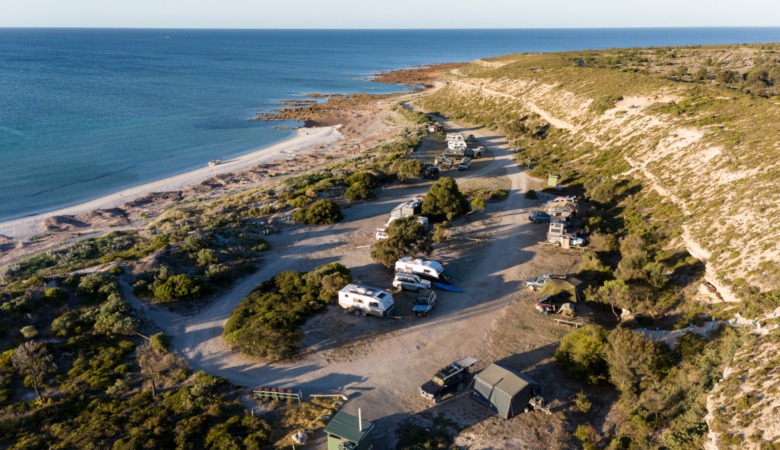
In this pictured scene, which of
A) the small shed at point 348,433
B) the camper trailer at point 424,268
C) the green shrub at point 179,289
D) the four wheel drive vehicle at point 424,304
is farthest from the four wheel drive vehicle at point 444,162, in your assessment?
the small shed at point 348,433

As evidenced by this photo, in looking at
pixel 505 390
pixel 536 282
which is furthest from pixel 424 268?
pixel 505 390

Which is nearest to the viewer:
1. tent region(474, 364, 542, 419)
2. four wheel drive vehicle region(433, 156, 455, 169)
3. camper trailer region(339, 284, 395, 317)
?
tent region(474, 364, 542, 419)

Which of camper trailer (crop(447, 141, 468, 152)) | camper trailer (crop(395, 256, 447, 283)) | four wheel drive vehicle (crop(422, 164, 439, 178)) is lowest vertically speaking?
camper trailer (crop(395, 256, 447, 283))

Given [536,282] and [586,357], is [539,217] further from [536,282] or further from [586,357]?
[586,357]

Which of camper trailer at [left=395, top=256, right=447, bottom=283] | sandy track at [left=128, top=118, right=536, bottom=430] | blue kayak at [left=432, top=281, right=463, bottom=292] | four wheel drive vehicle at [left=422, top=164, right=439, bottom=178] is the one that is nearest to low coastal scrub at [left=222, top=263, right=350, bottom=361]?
sandy track at [left=128, top=118, right=536, bottom=430]

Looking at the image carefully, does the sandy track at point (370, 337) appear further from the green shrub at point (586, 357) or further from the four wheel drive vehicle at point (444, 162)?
the four wheel drive vehicle at point (444, 162)

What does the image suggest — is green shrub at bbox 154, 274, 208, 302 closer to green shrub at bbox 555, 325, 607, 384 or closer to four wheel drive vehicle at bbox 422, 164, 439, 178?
green shrub at bbox 555, 325, 607, 384

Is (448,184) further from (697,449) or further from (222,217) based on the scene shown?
(697,449)
